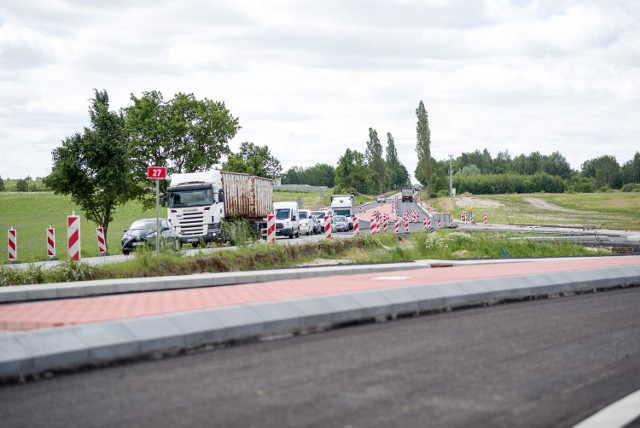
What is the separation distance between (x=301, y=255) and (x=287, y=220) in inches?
809

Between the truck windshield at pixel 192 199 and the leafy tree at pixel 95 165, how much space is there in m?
3.41

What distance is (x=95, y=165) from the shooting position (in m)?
37.5

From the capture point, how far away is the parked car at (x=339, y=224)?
194ft

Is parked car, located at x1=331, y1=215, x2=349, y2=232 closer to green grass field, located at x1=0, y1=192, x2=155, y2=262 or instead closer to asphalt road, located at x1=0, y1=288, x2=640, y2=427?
green grass field, located at x1=0, y1=192, x2=155, y2=262

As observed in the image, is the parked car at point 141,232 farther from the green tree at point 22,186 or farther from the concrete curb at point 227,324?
the green tree at point 22,186

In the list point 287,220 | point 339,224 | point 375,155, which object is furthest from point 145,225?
point 375,155

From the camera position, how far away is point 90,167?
3750 centimetres

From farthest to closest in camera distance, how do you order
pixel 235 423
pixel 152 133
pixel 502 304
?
1. pixel 152 133
2. pixel 502 304
3. pixel 235 423

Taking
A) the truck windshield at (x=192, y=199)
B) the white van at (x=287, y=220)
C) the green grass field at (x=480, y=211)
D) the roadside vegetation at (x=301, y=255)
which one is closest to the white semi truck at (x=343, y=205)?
the green grass field at (x=480, y=211)

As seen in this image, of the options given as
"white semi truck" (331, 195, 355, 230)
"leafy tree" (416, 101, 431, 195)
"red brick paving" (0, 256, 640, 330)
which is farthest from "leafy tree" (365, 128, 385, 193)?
"red brick paving" (0, 256, 640, 330)

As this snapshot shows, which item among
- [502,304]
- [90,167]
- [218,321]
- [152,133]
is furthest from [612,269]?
[152,133]

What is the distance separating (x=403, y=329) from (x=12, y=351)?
4531mm

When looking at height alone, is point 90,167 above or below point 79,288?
above

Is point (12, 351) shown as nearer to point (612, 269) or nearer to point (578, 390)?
point (578, 390)
